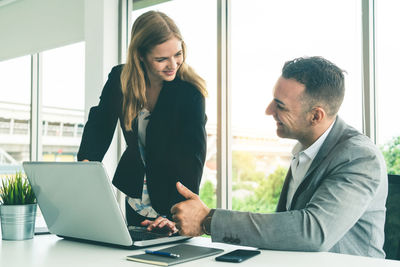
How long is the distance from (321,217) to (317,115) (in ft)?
1.40

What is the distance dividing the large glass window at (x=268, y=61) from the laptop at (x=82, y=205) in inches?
76.6

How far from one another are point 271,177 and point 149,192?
81.6 inches

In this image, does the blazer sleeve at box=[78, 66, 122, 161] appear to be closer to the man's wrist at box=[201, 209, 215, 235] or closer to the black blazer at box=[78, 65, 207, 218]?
the black blazer at box=[78, 65, 207, 218]

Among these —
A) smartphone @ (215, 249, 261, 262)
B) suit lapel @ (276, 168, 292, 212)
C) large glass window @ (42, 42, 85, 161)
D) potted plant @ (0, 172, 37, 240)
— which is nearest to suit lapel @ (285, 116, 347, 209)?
suit lapel @ (276, 168, 292, 212)

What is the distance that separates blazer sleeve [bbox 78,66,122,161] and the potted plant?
0.47 meters

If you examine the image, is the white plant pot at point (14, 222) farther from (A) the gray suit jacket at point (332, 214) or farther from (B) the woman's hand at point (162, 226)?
(A) the gray suit jacket at point (332, 214)

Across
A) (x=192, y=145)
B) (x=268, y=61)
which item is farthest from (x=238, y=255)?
(x=268, y=61)

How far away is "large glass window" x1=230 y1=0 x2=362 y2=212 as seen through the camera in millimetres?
2953

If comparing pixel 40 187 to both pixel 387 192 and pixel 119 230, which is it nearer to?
pixel 119 230

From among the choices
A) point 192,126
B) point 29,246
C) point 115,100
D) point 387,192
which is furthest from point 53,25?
point 387,192

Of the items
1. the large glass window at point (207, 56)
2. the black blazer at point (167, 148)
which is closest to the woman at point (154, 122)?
the black blazer at point (167, 148)

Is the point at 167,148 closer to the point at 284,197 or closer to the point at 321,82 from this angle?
the point at 284,197

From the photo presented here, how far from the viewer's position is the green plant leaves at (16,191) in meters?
1.42

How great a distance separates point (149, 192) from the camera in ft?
6.02
